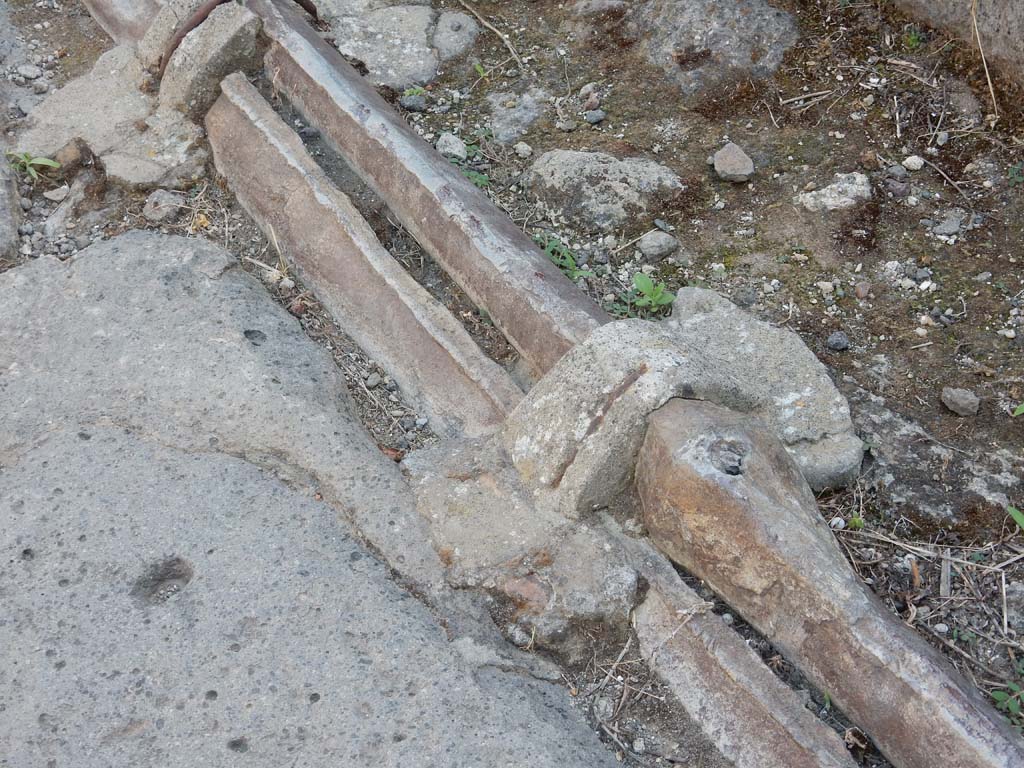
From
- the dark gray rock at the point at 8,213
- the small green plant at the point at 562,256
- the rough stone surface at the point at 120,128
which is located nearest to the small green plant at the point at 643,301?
the small green plant at the point at 562,256

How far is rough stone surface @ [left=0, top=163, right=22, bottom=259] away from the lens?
3197 millimetres

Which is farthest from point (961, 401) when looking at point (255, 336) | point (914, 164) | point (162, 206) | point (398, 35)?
point (398, 35)

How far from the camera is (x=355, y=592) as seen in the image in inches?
86.0

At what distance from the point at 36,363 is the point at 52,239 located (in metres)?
0.77

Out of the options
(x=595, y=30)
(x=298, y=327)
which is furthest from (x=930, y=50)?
(x=298, y=327)

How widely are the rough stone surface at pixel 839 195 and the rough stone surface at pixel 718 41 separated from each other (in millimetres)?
647

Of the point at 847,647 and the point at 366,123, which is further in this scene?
the point at 366,123

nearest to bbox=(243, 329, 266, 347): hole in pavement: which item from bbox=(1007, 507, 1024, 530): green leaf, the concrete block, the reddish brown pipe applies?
the concrete block

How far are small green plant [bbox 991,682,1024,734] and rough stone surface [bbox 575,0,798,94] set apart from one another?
2.37 meters

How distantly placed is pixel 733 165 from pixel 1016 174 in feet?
2.86

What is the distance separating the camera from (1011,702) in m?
2.14

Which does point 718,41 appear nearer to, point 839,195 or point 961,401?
point 839,195

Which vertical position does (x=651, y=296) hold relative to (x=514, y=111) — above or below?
below

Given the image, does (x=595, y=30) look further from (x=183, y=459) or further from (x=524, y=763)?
(x=524, y=763)
